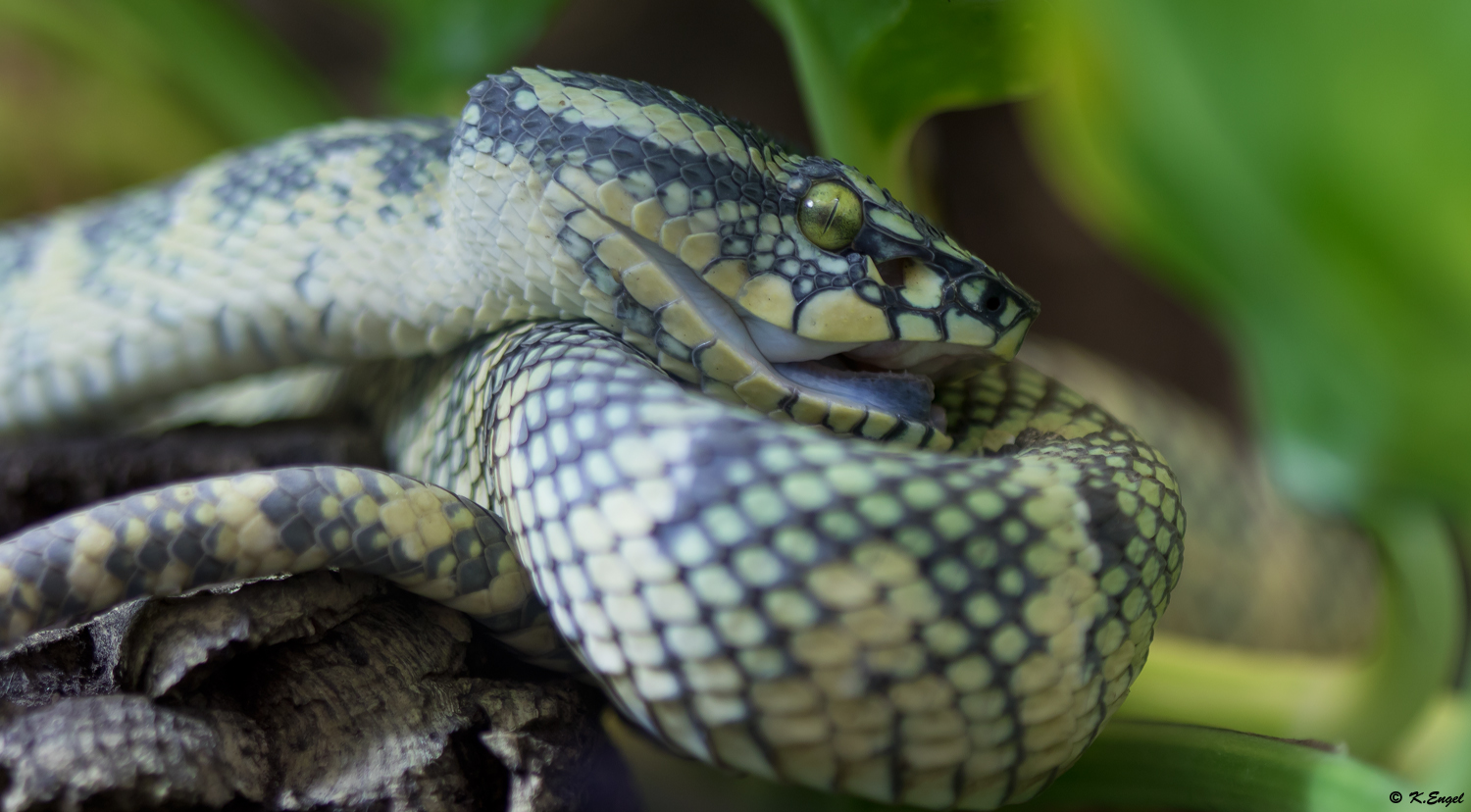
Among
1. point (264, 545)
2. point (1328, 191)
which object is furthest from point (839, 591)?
point (1328, 191)

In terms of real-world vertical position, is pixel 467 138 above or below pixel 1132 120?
below

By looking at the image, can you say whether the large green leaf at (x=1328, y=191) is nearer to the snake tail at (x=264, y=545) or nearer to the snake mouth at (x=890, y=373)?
the snake mouth at (x=890, y=373)

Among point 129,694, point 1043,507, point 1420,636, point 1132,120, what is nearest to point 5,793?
point 129,694

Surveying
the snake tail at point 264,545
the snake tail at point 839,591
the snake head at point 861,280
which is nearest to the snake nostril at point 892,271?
the snake head at point 861,280

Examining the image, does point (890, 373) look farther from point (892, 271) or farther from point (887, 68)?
point (887, 68)

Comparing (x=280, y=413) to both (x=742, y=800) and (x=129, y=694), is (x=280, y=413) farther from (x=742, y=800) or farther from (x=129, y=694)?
(x=742, y=800)

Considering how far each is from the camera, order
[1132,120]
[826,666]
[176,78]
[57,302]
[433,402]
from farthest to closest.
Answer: [176,78]
[57,302]
[1132,120]
[433,402]
[826,666]
